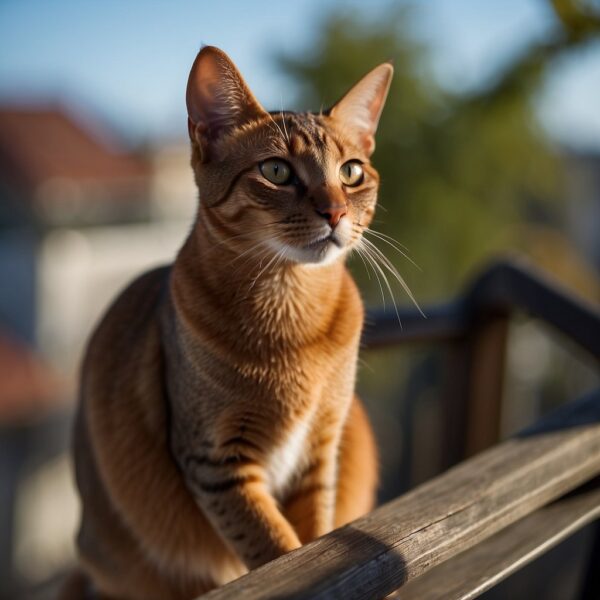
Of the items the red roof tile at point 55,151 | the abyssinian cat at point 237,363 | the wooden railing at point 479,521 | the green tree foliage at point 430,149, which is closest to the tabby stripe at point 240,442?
the abyssinian cat at point 237,363

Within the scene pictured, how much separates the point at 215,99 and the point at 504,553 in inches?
39.3

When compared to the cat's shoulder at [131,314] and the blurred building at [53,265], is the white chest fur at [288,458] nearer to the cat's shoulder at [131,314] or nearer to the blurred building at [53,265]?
the cat's shoulder at [131,314]

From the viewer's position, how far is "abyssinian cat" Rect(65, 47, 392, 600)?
139cm

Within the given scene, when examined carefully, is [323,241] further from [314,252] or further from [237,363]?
[237,363]

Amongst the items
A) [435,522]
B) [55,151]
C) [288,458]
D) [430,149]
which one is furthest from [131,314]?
[55,151]

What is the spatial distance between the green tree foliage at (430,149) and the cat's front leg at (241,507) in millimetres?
5811

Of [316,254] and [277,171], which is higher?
[277,171]

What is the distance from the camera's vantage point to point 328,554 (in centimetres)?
Answer: 100

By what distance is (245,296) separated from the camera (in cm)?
149

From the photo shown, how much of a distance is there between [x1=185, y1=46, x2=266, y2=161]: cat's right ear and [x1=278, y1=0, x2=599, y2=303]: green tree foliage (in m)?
5.78

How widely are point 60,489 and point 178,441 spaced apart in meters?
8.61

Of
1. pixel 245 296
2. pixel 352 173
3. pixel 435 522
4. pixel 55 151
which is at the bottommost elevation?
pixel 55 151

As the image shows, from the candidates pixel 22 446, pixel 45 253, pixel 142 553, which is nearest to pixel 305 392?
pixel 142 553

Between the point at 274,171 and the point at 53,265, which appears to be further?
the point at 53,265
